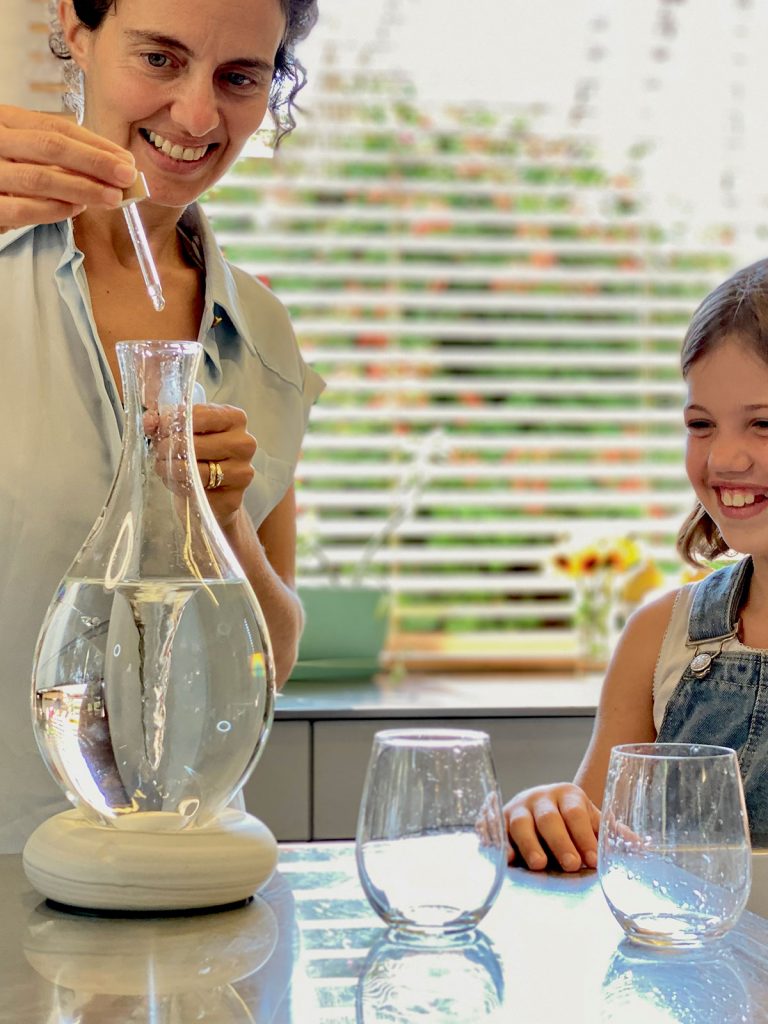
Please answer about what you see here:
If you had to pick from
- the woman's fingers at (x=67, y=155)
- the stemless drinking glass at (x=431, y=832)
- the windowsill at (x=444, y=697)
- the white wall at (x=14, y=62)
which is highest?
the white wall at (x=14, y=62)

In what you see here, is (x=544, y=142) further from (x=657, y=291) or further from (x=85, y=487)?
(x=85, y=487)

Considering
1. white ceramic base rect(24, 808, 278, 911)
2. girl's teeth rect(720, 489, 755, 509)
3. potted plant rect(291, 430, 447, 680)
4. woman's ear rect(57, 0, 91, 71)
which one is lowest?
potted plant rect(291, 430, 447, 680)

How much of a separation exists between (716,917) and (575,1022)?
136 mm

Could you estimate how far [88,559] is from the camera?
0.75m

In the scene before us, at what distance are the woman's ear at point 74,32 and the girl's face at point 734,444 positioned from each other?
0.63m

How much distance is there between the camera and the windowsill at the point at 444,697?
2.01m

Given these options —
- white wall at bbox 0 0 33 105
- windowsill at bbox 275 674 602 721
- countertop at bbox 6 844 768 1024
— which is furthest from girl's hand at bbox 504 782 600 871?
white wall at bbox 0 0 33 105

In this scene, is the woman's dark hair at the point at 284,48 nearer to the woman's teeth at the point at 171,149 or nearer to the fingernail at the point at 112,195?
the woman's teeth at the point at 171,149

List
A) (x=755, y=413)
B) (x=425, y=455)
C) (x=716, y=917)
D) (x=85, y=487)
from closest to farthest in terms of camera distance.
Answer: (x=716, y=917)
(x=85, y=487)
(x=755, y=413)
(x=425, y=455)

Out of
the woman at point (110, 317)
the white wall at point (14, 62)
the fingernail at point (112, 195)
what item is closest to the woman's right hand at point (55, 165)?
the fingernail at point (112, 195)

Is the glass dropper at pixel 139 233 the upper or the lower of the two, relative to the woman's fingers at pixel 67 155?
lower

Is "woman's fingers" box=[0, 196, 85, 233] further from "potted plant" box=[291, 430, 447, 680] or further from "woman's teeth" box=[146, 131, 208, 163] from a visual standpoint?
"potted plant" box=[291, 430, 447, 680]

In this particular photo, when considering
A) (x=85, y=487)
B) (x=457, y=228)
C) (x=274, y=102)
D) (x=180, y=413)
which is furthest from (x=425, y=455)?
(x=180, y=413)

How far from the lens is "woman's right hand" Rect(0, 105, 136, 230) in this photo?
88cm
